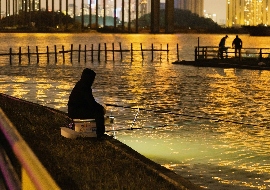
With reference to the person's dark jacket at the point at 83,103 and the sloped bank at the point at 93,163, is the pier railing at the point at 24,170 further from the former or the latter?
the person's dark jacket at the point at 83,103

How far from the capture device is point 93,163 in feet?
34.8

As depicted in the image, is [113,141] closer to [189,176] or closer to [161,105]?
[189,176]

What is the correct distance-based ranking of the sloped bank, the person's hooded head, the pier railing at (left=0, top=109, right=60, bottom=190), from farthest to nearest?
the person's hooded head
the sloped bank
the pier railing at (left=0, top=109, right=60, bottom=190)

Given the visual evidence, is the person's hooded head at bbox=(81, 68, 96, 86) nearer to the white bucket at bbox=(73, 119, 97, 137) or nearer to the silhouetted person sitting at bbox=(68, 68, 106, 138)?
the silhouetted person sitting at bbox=(68, 68, 106, 138)

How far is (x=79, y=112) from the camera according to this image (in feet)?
40.6

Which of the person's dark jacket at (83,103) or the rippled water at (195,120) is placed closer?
the person's dark jacket at (83,103)

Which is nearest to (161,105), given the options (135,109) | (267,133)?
(135,109)

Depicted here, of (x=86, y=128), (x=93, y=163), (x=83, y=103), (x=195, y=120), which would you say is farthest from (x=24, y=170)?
(x=195, y=120)

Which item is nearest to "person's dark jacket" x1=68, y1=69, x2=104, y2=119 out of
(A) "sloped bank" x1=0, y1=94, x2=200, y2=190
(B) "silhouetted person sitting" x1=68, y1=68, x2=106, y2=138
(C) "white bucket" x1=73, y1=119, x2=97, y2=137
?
(B) "silhouetted person sitting" x1=68, y1=68, x2=106, y2=138

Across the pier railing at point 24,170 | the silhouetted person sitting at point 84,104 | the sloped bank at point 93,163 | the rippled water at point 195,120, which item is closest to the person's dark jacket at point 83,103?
the silhouetted person sitting at point 84,104

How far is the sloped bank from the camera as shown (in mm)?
8883

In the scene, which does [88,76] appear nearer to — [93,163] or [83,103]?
[83,103]

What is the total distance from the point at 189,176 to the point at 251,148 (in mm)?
3188

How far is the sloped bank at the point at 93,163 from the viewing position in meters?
8.88
